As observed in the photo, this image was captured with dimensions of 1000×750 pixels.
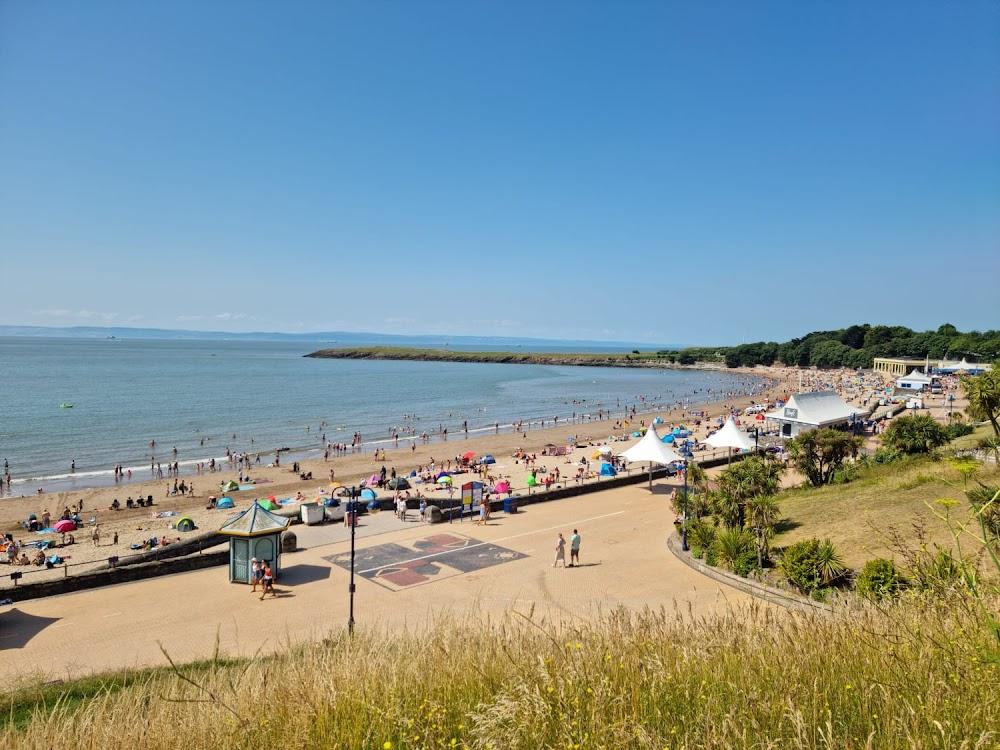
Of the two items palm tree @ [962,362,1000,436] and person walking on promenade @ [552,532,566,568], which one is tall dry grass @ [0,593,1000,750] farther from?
palm tree @ [962,362,1000,436]

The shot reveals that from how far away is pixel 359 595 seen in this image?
50.4 ft

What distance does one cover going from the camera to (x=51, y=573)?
17.9 metres

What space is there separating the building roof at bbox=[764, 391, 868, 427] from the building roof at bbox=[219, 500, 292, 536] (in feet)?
106

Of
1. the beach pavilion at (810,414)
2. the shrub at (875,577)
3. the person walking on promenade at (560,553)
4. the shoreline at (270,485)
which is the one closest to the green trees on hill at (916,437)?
the beach pavilion at (810,414)

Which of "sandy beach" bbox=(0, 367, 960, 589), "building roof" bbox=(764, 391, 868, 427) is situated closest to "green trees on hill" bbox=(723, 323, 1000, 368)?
"building roof" bbox=(764, 391, 868, 427)

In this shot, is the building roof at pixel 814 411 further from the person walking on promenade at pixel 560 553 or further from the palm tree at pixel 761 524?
the person walking on promenade at pixel 560 553

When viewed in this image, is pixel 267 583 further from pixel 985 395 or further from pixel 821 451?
pixel 985 395

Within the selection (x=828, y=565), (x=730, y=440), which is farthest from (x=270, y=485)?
(x=828, y=565)

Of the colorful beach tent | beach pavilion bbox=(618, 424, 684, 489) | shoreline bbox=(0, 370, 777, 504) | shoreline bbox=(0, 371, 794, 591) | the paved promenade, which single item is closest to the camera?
the paved promenade

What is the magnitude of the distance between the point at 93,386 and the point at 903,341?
15564cm

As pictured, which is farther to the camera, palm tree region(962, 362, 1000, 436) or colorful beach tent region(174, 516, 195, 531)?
colorful beach tent region(174, 516, 195, 531)

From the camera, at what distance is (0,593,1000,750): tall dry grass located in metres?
2.97

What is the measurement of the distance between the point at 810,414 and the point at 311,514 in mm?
30777

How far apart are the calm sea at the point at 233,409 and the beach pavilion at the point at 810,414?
20052mm
